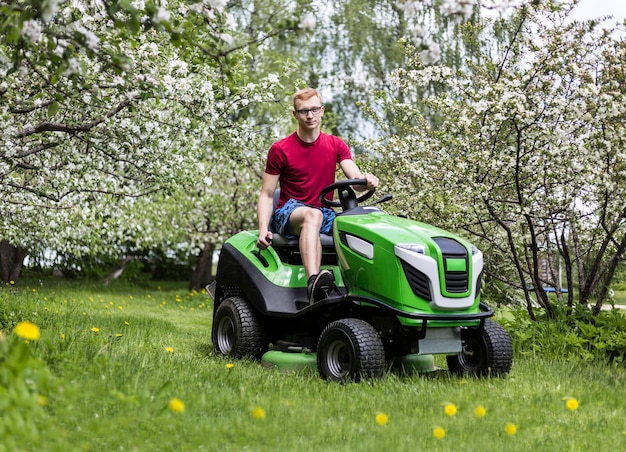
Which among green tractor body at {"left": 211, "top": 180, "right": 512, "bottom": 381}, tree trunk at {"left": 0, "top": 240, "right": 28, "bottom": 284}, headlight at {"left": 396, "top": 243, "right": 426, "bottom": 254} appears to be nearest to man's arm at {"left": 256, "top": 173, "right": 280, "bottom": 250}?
green tractor body at {"left": 211, "top": 180, "right": 512, "bottom": 381}

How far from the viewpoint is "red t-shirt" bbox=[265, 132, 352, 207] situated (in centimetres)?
523

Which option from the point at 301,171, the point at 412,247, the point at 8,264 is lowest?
the point at 8,264

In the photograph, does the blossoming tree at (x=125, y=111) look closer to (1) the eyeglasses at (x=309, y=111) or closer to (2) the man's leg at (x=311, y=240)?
(1) the eyeglasses at (x=309, y=111)

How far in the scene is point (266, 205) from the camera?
5352 mm

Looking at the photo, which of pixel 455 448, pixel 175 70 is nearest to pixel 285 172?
pixel 175 70

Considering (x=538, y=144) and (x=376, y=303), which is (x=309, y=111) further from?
(x=538, y=144)

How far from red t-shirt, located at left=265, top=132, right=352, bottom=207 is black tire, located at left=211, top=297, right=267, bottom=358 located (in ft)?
2.68

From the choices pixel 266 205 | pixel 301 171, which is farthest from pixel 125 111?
pixel 301 171

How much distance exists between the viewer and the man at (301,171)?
5141 millimetres

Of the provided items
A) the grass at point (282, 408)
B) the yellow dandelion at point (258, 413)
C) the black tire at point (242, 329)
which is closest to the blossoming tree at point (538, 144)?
the grass at point (282, 408)

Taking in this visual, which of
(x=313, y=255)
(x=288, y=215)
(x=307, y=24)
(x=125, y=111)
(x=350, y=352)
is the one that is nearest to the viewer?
(x=307, y=24)

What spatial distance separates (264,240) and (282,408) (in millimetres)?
1730

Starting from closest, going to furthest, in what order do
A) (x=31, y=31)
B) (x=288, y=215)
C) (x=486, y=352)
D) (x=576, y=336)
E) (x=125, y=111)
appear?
(x=31, y=31) < (x=486, y=352) < (x=288, y=215) < (x=576, y=336) < (x=125, y=111)

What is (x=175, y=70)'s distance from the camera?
632cm
